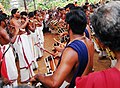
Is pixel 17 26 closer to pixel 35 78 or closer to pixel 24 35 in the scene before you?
pixel 24 35

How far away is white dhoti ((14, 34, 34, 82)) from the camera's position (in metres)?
4.79

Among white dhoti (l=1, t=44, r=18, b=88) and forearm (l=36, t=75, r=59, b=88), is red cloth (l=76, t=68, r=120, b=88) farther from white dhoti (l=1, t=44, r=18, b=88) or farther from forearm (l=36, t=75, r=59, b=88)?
white dhoti (l=1, t=44, r=18, b=88)

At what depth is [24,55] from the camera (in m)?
4.86

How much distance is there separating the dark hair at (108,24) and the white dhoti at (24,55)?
3.67 meters

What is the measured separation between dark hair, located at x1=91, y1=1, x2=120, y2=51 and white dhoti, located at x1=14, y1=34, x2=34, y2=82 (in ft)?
12.0

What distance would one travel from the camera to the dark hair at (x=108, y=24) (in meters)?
1.13

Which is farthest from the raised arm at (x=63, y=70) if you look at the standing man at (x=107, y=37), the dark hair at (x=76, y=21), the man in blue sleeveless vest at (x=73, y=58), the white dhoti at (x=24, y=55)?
the white dhoti at (x=24, y=55)

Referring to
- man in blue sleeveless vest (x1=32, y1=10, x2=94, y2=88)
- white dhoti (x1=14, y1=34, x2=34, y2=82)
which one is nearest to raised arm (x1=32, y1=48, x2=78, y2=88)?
man in blue sleeveless vest (x1=32, y1=10, x2=94, y2=88)

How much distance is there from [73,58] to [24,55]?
3.11 meters

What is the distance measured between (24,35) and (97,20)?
12.5 ft

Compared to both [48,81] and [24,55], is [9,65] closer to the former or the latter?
[24,55]

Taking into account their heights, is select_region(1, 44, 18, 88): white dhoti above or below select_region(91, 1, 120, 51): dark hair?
below

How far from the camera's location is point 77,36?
2.07 metres

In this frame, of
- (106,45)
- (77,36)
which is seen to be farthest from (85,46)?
(106,45)
